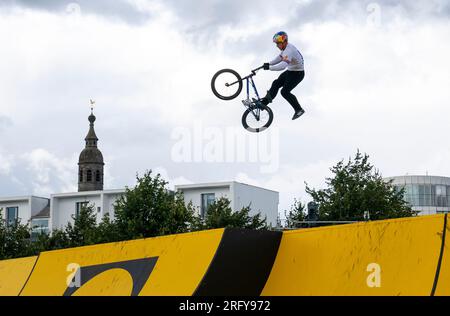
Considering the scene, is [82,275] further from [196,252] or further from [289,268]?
[289,268]

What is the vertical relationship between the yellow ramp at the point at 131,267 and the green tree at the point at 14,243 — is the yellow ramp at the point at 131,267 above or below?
above

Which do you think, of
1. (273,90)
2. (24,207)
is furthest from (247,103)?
(24,207)

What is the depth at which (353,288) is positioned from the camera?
1084 centimetres

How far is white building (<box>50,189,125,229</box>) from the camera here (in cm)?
7319

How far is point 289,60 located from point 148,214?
27.6 meters

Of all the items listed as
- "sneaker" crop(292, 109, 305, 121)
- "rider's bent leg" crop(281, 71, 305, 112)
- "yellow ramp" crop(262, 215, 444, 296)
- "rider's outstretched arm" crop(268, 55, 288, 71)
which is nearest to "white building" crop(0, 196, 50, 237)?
"rider's bent leg" crop(281, 71, 305, 112)

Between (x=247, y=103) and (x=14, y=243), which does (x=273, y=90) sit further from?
(x=14, y=243)

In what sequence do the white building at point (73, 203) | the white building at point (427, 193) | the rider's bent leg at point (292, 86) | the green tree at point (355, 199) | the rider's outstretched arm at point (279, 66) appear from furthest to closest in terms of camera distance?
1. the white building at point (427, 193)
2. the white building at point (73, 203)
3. the green tree at point (355, 199)
4. the rider's bent leg at point (292, 86)
5. the rider's outstretched arm at point (279, 66)

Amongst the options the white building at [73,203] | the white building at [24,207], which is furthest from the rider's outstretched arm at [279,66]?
the white building at [24,207]

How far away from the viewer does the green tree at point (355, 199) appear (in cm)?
3603

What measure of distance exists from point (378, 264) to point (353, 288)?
0.56 m

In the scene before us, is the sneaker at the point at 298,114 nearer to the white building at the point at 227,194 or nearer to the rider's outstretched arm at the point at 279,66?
the rider's outstretched arm at the point at 279,66

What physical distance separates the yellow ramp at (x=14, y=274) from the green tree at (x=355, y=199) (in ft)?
69.0

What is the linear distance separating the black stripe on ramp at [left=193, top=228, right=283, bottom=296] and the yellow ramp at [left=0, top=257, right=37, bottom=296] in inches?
279
